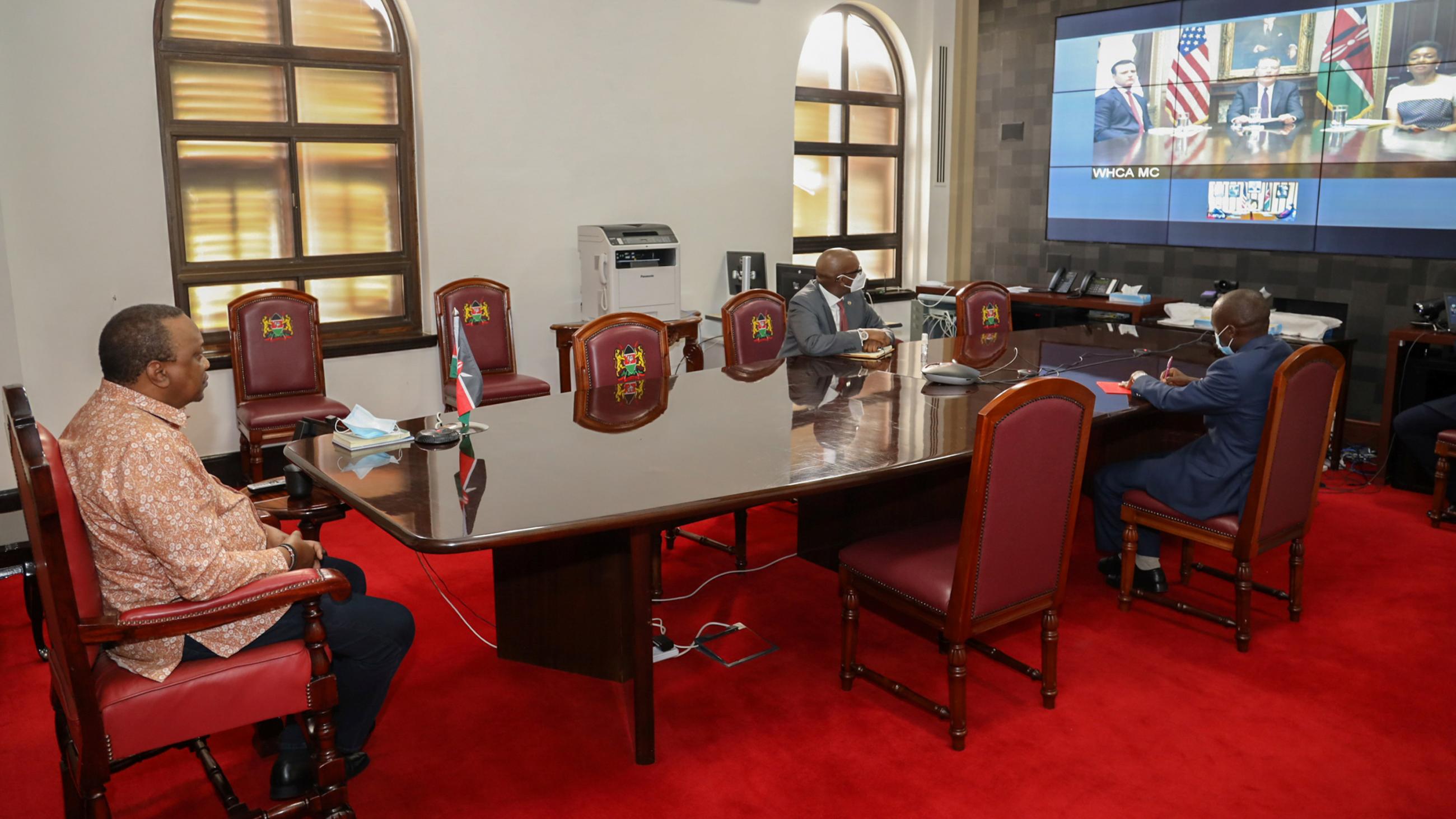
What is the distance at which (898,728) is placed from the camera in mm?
2854

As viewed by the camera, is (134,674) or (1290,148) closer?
(134,674)

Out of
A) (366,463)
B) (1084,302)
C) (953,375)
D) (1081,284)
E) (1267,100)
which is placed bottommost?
(366,463)

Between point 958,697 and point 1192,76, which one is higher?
point 1192,76

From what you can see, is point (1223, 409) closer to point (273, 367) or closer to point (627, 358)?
point (627, 358)

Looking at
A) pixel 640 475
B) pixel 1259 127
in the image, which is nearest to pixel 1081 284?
pixel 1259 127

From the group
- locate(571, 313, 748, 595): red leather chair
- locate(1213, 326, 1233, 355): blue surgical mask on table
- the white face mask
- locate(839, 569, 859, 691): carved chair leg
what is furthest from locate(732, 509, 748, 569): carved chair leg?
locate(1213, 326, 1233, 355): blue surgical mask on table

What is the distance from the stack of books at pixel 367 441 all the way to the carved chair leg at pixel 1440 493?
165 inches

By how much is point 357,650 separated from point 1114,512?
8.61ft

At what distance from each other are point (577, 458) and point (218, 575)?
0.94m

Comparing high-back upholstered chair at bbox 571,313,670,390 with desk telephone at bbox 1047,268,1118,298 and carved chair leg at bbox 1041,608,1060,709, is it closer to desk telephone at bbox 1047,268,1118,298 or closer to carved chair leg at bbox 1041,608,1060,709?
carved chair leg at bbox 1041,608,1060,709

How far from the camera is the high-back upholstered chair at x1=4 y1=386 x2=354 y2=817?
1965 millimetres

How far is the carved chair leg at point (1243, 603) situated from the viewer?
3277 mm

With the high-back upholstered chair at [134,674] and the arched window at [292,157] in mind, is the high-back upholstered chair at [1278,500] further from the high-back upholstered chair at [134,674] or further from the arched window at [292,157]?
the arched window at [292,157]

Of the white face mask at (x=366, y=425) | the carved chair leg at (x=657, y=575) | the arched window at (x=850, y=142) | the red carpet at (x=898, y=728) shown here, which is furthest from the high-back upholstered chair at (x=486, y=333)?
the arched window at (x=850, y=142)
